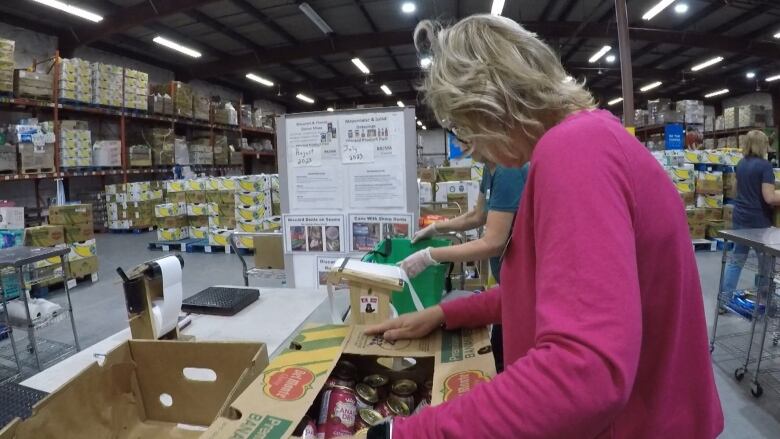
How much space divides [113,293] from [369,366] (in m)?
5.03

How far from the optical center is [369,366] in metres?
1.15

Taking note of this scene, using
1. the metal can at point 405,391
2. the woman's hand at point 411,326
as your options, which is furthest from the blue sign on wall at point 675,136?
the metal can at point 405,391

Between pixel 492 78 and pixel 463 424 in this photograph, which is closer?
pixel 463 424

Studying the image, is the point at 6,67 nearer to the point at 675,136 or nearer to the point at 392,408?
the point at 392,408

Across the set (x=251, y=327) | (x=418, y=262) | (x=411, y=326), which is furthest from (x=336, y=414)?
(x=418, y=262)

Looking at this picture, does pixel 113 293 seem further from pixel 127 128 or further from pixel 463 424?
pixel 127 128

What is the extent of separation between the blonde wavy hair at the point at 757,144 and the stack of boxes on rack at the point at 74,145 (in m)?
8.92

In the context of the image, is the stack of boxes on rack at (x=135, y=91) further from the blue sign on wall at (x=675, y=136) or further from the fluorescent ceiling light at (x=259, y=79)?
the blue sign on wall at (x=675, y=136)

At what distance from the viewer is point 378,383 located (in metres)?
1.09

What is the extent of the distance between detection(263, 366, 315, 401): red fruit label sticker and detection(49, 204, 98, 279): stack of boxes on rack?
18.1 feet

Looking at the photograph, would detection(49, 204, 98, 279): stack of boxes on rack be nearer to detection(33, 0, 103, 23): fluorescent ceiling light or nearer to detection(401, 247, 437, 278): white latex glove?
detection(33, 0, 103, 23): fluorescent ceiling light

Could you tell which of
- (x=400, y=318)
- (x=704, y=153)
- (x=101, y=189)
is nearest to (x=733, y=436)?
(x=400, y=318)

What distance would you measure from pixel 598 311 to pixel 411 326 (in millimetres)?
657

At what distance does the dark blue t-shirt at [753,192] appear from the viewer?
4.00 metres
